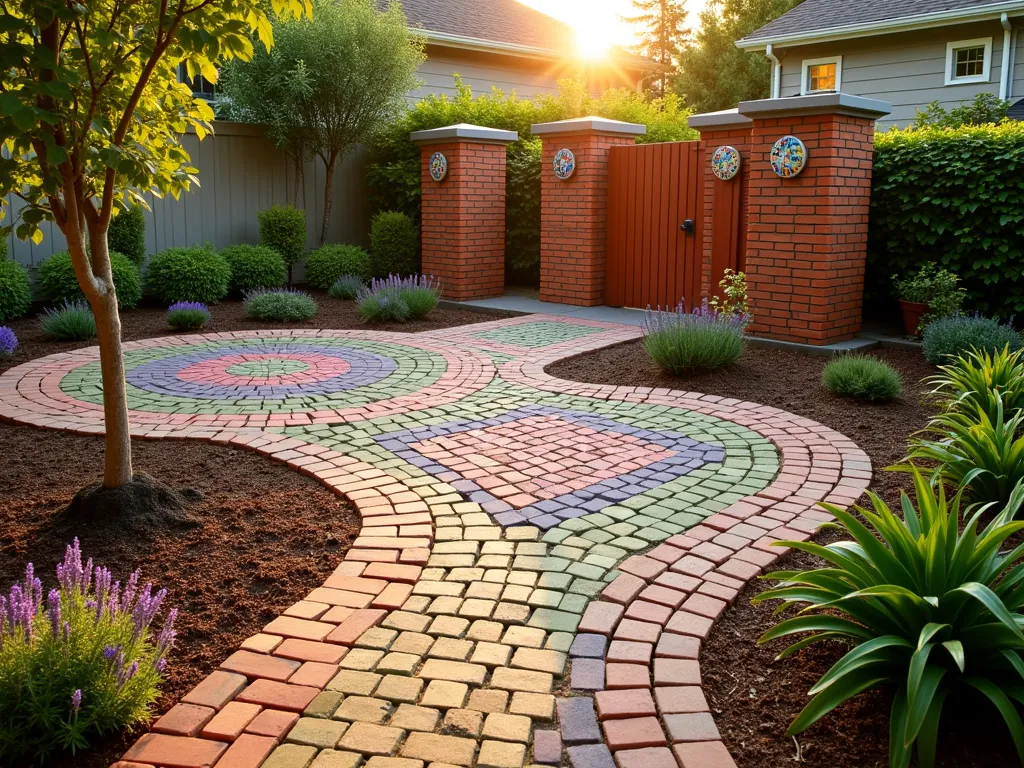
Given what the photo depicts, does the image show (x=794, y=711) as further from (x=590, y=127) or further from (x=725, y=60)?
(x=725, y=60)

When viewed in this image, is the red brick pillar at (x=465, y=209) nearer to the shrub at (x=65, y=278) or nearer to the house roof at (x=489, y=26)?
the shrub at (x=65, y=278)

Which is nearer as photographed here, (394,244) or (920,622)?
(920,622)

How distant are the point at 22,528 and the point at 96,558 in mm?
546

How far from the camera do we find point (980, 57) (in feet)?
48.1

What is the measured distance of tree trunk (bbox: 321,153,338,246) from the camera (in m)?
13.3

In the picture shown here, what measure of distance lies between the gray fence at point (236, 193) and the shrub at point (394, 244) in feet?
5.47

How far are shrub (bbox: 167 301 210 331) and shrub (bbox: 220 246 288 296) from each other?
2.03m

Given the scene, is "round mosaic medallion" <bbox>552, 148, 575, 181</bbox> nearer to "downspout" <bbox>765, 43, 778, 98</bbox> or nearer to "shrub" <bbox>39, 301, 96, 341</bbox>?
"shrub" <bbox>39, 301, 96, 341</bbox>

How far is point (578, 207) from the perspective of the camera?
1076 cm

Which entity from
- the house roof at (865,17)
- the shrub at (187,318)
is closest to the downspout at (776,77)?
the house roof at (865,17)

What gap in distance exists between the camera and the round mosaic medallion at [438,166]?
1156 cm

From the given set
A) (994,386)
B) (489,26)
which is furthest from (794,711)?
(489,26)

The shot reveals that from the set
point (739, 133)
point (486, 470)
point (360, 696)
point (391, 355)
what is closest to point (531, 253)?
point (739, 133)

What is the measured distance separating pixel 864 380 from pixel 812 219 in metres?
2.25
